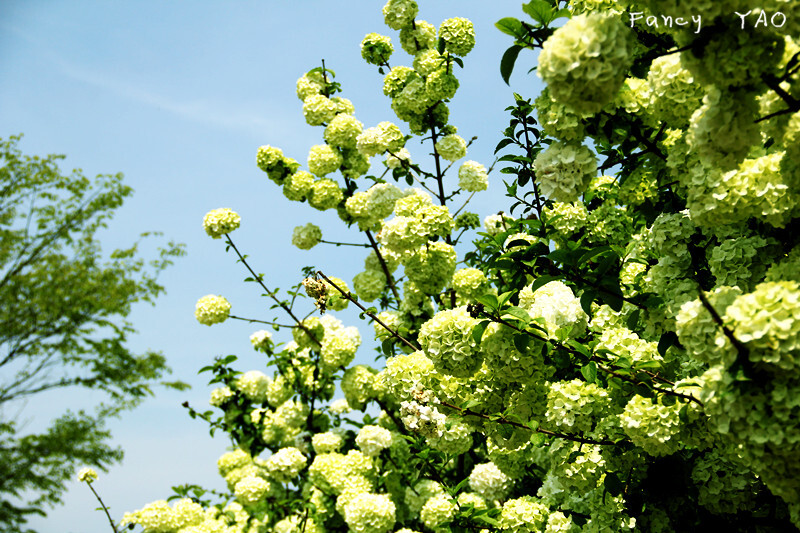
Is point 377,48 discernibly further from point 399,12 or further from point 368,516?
point 368,516

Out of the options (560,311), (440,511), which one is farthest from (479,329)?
(440,511)

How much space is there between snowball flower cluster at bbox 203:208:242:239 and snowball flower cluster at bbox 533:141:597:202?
432 centimetres

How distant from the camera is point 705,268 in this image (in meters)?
3.02

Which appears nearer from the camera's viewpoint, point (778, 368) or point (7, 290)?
point (778, 368)

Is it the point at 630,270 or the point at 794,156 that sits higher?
the point at 630,270

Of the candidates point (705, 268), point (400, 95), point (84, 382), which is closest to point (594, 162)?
point (705, 268)

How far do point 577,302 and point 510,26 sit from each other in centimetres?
145

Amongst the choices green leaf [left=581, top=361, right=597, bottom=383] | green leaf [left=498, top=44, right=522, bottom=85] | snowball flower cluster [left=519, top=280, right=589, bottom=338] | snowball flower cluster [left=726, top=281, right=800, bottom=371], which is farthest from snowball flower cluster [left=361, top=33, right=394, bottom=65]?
snowball flower cluster [left=726, top=281, right=800, bottom=371]

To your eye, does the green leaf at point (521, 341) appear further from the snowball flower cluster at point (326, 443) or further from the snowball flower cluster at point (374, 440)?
the snowball flower cluster at point (326, 443)

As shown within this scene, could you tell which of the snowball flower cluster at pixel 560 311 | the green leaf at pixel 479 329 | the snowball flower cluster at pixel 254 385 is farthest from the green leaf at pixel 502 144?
the snowball flower cluster at pixel 254 385

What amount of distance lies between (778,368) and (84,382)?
1769 centimetres

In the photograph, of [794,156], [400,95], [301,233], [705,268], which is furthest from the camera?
[301,233]

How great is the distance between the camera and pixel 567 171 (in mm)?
2455

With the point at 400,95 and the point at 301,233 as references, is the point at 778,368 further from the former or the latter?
the point at 301,233
